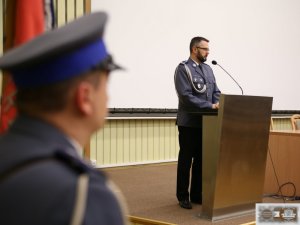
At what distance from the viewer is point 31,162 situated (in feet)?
2.25

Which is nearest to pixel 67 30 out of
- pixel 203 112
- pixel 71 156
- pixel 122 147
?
pixel 71 156

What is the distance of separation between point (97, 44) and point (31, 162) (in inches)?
10.1

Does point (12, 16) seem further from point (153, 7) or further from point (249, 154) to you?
point (153, 7)

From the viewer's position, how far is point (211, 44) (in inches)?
253

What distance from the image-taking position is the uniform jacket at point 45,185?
0.66m

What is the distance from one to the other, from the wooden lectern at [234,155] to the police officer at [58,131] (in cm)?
228

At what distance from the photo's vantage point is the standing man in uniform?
3.51 meters

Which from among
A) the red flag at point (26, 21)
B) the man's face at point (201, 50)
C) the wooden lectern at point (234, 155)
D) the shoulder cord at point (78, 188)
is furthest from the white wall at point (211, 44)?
the shoulder cord at point (78, 188)

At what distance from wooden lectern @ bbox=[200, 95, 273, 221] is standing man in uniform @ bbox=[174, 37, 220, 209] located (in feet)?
1.15

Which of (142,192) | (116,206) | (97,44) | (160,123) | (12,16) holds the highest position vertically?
(12,16)

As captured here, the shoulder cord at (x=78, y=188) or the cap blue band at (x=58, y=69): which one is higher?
the cap blue band at (x=58, y=69)

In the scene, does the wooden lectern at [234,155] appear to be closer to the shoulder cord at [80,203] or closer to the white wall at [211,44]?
the white wall at [211,44]

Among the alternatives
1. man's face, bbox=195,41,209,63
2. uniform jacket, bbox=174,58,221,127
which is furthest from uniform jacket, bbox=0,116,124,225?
man's face, bbox=195,41,209,63

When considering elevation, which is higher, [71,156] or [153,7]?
[153,7]
